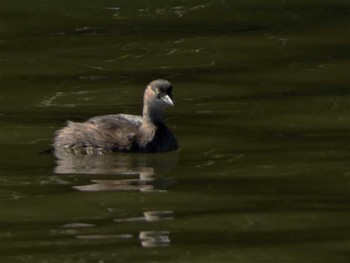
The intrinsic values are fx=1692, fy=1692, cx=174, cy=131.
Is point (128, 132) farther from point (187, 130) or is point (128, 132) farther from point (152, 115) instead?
point (187, 130)

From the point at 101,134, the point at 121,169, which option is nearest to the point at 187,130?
the point at 101,134

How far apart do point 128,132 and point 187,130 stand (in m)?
0.59

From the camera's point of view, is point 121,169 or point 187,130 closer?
point 121,169

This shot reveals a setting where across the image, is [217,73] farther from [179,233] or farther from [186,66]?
[179,233]

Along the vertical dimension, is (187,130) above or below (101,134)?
below

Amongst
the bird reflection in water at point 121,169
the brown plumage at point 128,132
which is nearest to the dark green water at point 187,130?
the bird reflection in water at point 121,169

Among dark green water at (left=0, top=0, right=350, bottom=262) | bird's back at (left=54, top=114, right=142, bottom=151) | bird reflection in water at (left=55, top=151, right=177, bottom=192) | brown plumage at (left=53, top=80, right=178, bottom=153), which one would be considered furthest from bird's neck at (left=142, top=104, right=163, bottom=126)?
bird reflection in water at (left=55, top=151, right=177, bottom=192)

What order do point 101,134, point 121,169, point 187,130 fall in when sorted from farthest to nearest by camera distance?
point 187,130, point 101,134, point 121,169

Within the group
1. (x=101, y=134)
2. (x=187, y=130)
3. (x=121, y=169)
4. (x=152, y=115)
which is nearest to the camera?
(x=121, y=169)

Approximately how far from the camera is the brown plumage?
12727 mm

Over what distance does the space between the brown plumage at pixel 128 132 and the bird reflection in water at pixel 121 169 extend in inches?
3.6

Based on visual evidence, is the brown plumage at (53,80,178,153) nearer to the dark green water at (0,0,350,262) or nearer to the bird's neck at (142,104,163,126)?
the bird's neck at (142,104,163,126)

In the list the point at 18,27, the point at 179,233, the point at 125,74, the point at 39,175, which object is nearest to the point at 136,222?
the point at 179,233

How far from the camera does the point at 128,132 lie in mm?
12898
